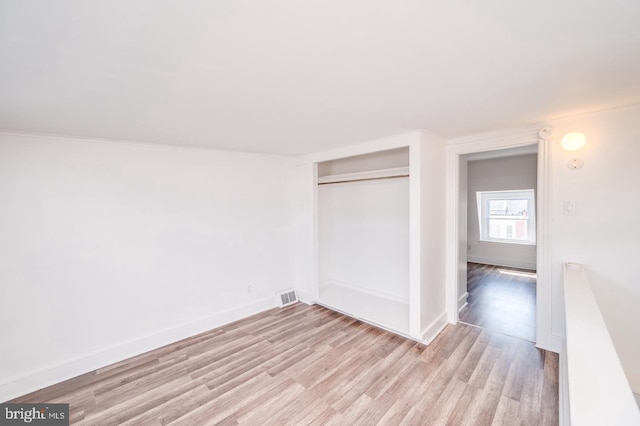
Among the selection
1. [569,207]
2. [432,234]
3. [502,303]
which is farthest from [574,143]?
[502,303]

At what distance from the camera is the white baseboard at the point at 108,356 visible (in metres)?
2.34

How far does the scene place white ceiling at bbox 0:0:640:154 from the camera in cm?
103

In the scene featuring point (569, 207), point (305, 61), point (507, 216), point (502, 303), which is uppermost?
point (305, 61)

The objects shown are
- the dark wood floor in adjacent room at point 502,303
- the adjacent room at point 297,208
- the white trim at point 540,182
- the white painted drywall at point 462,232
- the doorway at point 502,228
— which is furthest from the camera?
the doorway at point 502,228

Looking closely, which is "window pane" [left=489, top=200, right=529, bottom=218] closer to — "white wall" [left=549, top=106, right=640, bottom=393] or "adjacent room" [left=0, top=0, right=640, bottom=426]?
"adjacent room" [left=0, top=0, right=640, bottom=426]

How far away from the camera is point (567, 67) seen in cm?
151

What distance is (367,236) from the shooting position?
4.40 meters

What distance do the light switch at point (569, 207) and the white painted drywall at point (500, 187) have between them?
363 cm

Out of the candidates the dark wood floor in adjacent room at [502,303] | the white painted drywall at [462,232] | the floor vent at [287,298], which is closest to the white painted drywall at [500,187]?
the dark wood floor in adjacent room at [502,303]

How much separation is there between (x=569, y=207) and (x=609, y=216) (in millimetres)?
272

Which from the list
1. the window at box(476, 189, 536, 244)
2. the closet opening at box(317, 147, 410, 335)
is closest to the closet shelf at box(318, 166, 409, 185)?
the closet opening at box(317, 147, 410, 335)

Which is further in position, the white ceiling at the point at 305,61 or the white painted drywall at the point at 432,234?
the white painted drywall at the point at 432,234

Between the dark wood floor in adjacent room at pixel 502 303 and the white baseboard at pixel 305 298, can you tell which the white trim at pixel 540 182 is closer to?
the dark wood floor in adjacent room at pixel 502 303

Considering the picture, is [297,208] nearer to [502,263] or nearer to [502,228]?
[502,263]
